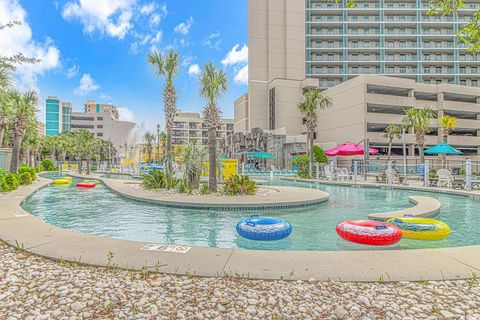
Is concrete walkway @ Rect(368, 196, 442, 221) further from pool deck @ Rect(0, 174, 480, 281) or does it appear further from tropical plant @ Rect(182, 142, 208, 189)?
tropical plant @ Rect(182, 142, 208, 189)

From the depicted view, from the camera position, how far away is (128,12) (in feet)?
77.4

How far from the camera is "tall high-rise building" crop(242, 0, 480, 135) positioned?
51719 millimetres

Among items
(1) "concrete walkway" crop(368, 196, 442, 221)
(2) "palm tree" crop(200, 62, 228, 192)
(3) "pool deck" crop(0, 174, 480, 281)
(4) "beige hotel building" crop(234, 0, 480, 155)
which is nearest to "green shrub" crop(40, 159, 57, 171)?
(4) "beige hotel building" crop(234, 0, 480, 155)

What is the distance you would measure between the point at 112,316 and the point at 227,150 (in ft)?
158

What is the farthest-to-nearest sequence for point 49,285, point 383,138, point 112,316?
point 383,138 < point 49,285 < point 112,316

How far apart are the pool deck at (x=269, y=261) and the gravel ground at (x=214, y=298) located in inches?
7.0

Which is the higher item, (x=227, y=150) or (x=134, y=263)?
(x=227, y=150)

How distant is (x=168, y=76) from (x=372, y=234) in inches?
518

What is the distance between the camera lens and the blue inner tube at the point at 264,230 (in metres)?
5.80

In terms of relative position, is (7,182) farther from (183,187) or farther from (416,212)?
(416,212)

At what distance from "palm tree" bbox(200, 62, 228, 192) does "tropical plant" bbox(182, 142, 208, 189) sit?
616mm

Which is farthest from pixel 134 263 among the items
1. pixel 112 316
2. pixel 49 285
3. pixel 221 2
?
pixel 221 2

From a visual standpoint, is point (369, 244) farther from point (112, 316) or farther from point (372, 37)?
point (372, 37)

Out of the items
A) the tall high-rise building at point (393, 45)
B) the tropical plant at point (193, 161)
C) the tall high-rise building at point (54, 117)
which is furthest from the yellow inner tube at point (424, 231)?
the tall high-rise building at point (54, 117)
